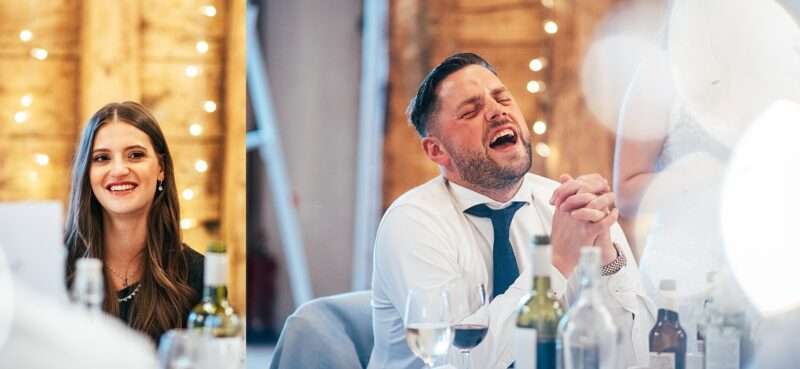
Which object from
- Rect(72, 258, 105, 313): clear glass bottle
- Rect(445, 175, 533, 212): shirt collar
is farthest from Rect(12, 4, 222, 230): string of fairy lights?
Rect(445, 175, 533, 212): shirt collar

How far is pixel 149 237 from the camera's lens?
2.81 metres

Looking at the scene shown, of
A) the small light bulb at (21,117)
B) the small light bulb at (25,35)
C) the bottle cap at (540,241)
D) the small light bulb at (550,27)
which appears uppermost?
the small light bulb at (550,27)

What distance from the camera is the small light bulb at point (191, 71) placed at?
2.89 metres

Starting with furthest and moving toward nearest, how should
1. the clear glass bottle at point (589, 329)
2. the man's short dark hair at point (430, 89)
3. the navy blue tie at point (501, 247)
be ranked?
the man's short dark hair at point (430, 89)
the navy blue tie at point (501, 247)
the clear glass bottle at point (589, 329)

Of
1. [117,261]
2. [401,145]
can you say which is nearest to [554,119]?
[401,145]

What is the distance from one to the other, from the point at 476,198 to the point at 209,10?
920 millimetres

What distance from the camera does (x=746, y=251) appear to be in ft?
10.8

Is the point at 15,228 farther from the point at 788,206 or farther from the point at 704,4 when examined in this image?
the point at 788,206

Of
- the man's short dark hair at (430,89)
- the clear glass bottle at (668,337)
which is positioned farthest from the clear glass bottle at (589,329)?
the man's short dark hair at (430,89)

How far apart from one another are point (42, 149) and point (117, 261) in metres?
0.35

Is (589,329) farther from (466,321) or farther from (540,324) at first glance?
(466,321)

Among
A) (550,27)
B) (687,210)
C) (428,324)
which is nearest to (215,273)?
(428,324)

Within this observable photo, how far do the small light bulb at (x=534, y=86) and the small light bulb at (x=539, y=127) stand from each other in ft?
0.31

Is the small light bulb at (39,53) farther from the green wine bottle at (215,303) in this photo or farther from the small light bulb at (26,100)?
the green wine bottle at (215,303)
